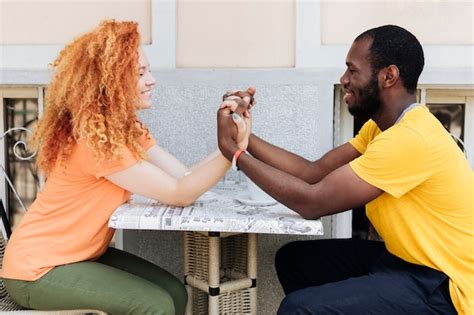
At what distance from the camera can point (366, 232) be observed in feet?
10.8

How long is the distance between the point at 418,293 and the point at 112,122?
115 centimetres

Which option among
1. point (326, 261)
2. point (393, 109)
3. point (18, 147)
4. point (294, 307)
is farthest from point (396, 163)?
point (18, 147)

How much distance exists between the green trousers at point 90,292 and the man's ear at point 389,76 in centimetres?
103

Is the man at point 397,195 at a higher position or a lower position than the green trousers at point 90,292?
higher

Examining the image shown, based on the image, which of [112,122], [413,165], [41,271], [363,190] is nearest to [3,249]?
[41,271]

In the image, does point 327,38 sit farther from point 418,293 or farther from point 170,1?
point 418,293

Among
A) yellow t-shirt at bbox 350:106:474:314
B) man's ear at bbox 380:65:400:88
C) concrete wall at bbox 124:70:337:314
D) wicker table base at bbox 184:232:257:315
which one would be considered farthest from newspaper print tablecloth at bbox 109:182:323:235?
concrete wall at bbox 124:70:337:314

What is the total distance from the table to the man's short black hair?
1.91 feet

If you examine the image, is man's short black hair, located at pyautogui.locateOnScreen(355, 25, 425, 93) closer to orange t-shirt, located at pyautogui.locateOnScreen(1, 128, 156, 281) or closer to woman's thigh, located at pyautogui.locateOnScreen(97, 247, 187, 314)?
orange t-shirt, located at pyautogui.locateOnScreen(1, 128, 156, 281)

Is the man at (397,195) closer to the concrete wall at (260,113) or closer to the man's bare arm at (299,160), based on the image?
the man's bare arm at (299,160)

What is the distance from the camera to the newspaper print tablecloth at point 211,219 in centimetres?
214

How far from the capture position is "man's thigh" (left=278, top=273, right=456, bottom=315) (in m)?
2.07

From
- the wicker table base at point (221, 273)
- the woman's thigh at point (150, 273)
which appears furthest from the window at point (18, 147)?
the wicker table base at point (221, 273)

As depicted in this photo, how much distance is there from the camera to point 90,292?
212 centimetres
